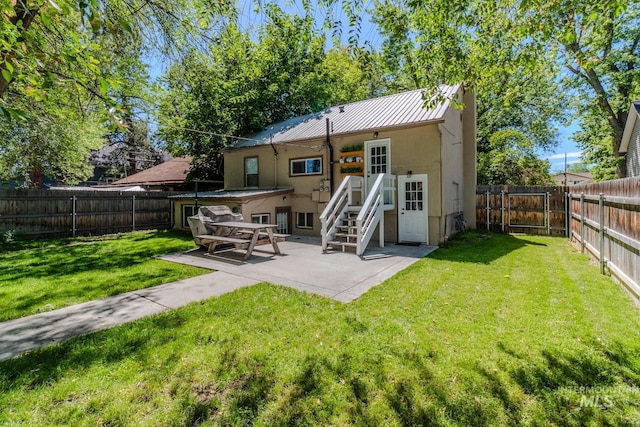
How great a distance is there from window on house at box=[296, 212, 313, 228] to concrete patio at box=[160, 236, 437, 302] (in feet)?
8.01

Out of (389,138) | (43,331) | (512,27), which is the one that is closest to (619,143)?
(389,138)

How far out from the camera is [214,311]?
4.27 metres

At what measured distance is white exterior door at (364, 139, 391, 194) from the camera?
1028 cm

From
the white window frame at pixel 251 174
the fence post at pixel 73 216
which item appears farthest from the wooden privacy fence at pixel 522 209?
the fence post at pixel 73 216

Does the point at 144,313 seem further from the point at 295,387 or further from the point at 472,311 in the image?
the point at 472,311

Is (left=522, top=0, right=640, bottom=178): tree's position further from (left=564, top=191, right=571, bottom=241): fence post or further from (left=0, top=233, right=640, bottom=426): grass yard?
(left=0, top=233, right=640, bottom=426): grass yard

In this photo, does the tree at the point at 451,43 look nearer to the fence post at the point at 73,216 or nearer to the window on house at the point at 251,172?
the window on house at the point at 251,172

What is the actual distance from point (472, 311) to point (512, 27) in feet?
14.3

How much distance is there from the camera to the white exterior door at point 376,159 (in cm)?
1028

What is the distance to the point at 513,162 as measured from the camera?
58.3 ft

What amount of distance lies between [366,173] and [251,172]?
19.2 ft

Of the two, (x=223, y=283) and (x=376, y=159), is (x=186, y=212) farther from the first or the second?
Result: (x=223, y=283)

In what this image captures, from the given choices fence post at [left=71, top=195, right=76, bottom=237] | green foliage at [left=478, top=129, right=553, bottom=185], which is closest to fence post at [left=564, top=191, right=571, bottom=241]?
green foliage at [left=478, top=129, right=553, bottom=185]

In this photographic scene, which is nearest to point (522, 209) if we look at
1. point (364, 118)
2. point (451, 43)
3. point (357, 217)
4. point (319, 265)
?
point (364, 118)
